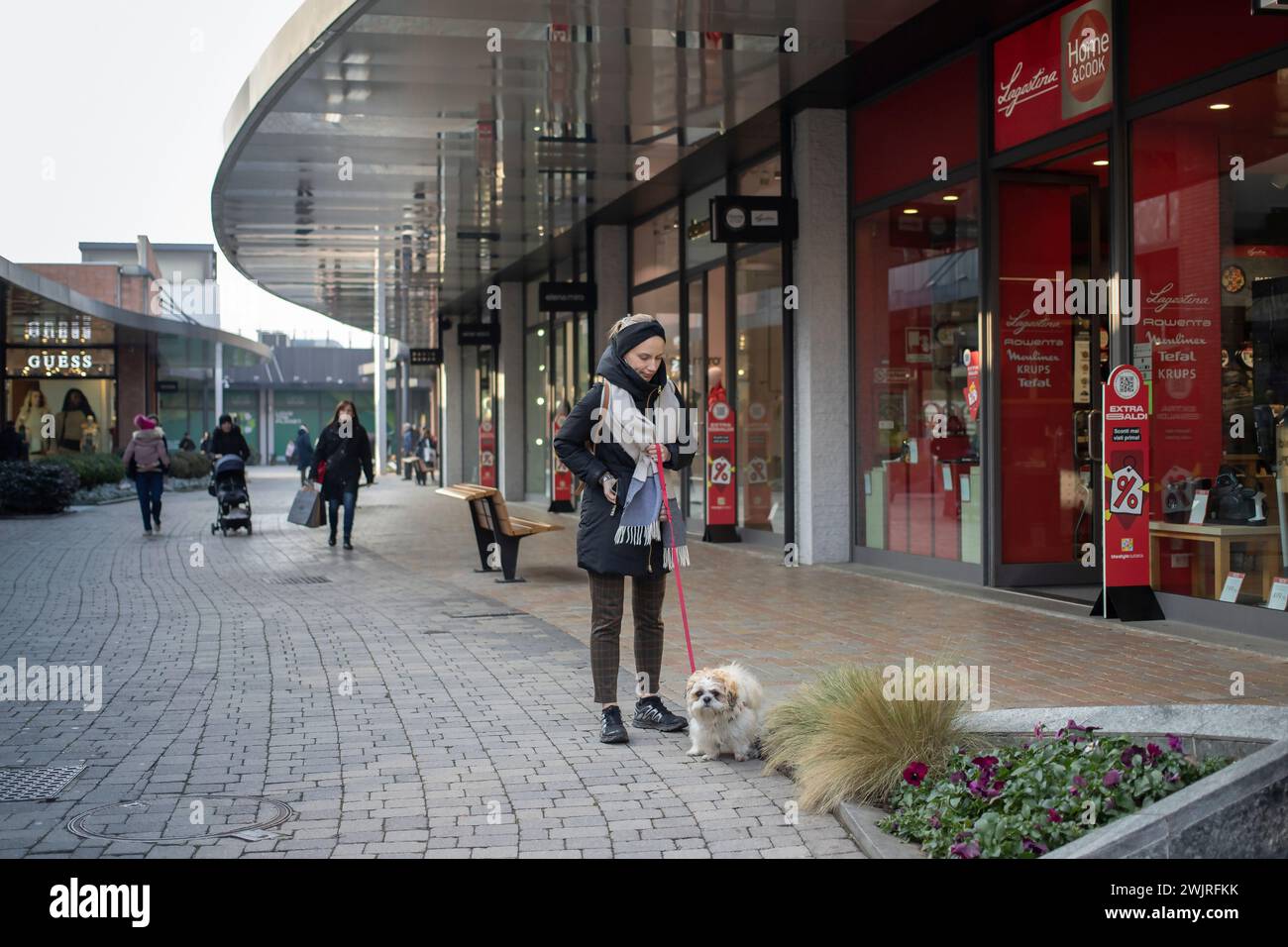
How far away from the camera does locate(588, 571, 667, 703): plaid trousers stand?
235 inches

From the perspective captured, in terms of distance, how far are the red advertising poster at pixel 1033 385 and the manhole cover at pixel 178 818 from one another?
752cm

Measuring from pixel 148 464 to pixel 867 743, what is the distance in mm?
16149

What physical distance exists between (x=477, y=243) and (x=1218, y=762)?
767 inches

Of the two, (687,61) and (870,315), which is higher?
(687,61)

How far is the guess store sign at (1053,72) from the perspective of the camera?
9.48 m

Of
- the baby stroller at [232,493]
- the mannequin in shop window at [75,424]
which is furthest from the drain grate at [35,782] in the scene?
the mannequin in shop window at [75,424]

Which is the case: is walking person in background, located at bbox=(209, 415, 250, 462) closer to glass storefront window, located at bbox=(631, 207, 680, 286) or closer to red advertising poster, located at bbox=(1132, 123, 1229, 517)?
glass storefront window, located at bbox=(631, 207, 680, 286)

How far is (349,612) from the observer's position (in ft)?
34.2

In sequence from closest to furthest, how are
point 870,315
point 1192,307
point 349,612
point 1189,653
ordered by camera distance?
1. point 1189,653
2. point 1192,307
3. point 349,612
4. point 870,315

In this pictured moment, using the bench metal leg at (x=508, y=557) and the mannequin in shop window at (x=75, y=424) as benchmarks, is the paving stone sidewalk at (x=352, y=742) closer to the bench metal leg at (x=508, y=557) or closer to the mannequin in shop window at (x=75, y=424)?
the bench metal leg at (x=508, y=557)

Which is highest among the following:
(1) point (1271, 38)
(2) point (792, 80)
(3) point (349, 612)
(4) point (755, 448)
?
(2) point (792, 80)
